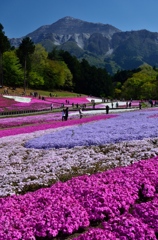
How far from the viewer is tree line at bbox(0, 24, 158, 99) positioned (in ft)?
323

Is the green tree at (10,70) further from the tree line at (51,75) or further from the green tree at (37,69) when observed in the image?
the green tree at (37,69)

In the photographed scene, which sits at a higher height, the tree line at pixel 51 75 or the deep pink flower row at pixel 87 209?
the tree line at pixel 51 75

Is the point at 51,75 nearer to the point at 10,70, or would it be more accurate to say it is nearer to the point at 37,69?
the point at 37,69

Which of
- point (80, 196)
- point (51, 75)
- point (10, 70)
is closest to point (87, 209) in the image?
point (80, 196)

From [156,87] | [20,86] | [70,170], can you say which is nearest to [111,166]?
[70,170]

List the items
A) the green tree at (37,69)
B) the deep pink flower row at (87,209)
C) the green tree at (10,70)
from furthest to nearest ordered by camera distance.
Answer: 1. the green tree at (37,69)
2. the green tree at (10,70)
3. the deep pink flower row at (87,209)

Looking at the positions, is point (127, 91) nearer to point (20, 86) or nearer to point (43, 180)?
point (20, 86)

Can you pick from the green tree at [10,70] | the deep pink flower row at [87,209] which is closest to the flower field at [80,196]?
the deep pink flower row at [87,209]

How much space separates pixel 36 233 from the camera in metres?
6.45

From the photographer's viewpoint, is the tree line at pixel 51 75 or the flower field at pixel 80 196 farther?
the tree line at pixel 51 75

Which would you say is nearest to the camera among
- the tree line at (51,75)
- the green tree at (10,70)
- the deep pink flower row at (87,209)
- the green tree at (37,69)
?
the deep pink flower row at (87,209)

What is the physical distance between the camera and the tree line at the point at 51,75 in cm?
9854

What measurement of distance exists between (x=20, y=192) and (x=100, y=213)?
3.40 m

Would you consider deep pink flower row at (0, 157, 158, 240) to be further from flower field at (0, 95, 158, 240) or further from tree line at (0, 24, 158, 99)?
tree line at (0, 24, 158, 99)
